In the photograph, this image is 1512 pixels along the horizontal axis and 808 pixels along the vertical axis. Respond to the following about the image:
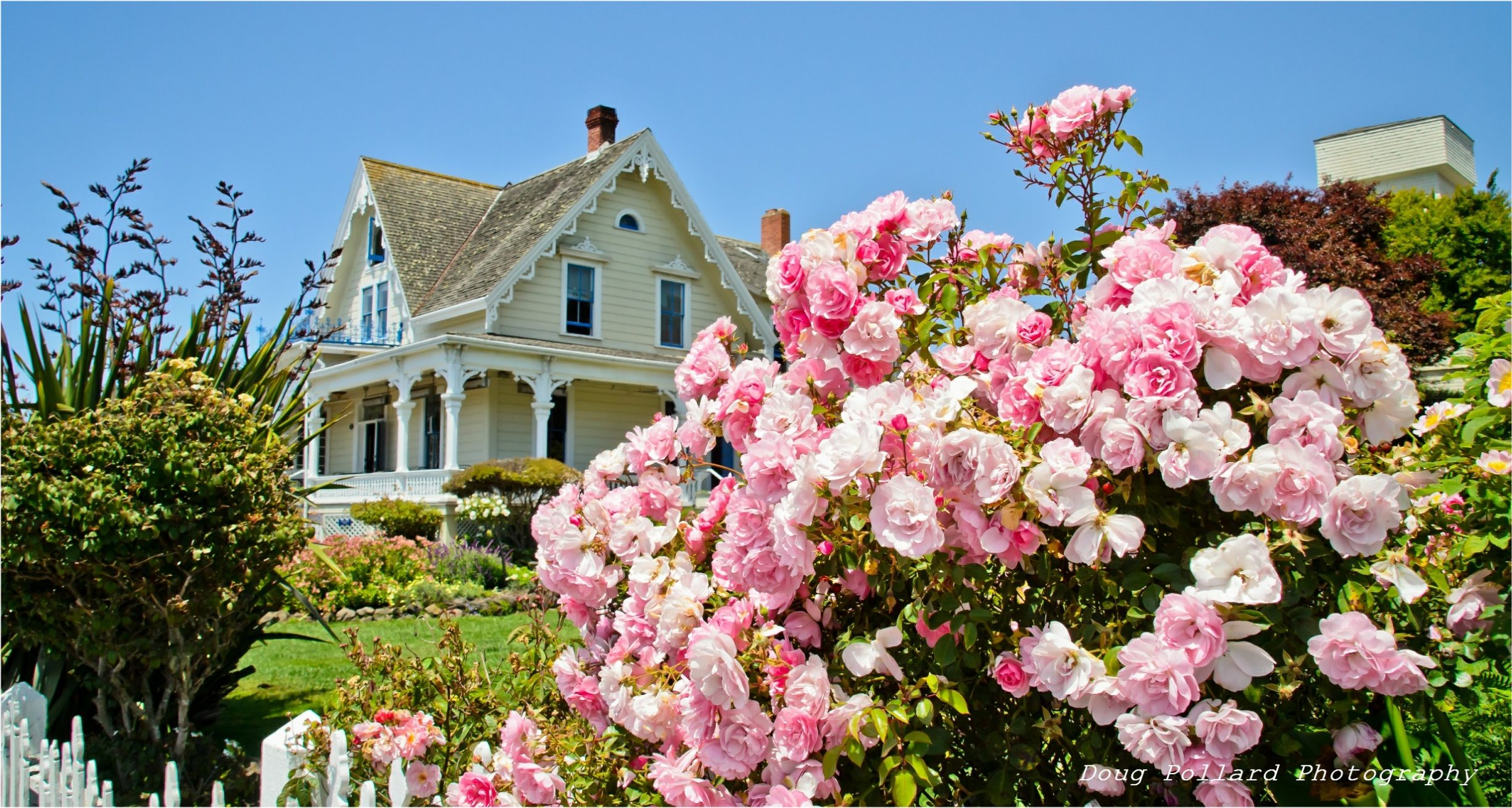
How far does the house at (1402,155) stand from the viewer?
107 ft

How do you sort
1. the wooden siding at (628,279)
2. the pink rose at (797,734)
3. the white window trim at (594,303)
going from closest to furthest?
the pink rose at (797,734), the wooden siding at (628,279), the white window trim at (594,303)

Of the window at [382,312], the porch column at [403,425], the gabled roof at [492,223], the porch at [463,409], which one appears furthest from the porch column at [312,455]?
the gabled roof at [492,223]

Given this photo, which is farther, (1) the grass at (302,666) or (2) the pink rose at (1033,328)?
(1) the grass at (302,666)

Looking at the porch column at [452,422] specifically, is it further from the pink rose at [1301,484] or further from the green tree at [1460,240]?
the green tree at [1460,240]

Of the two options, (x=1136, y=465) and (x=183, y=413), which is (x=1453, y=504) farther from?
(x=183, y=413)

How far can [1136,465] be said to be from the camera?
6.46 feet

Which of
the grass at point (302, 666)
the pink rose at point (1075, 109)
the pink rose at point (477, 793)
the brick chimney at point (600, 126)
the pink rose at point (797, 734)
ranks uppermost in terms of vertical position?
the brick chimney at point (600, 126)

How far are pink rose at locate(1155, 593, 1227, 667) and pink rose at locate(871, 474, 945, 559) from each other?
419 millimetres

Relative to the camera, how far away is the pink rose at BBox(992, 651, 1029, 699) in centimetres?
206

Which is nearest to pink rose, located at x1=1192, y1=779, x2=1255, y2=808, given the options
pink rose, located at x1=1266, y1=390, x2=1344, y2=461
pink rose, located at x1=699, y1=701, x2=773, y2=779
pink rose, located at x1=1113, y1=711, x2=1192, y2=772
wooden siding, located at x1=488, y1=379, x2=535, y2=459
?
pink rose, located at x1=1113, y1=711, x2=1192, y2=772

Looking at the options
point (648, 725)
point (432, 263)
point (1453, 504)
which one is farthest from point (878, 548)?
point (432, 263)

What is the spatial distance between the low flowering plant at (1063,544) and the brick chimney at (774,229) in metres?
26.5

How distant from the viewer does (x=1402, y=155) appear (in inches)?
1298

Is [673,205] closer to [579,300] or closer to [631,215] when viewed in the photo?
[631,215]
